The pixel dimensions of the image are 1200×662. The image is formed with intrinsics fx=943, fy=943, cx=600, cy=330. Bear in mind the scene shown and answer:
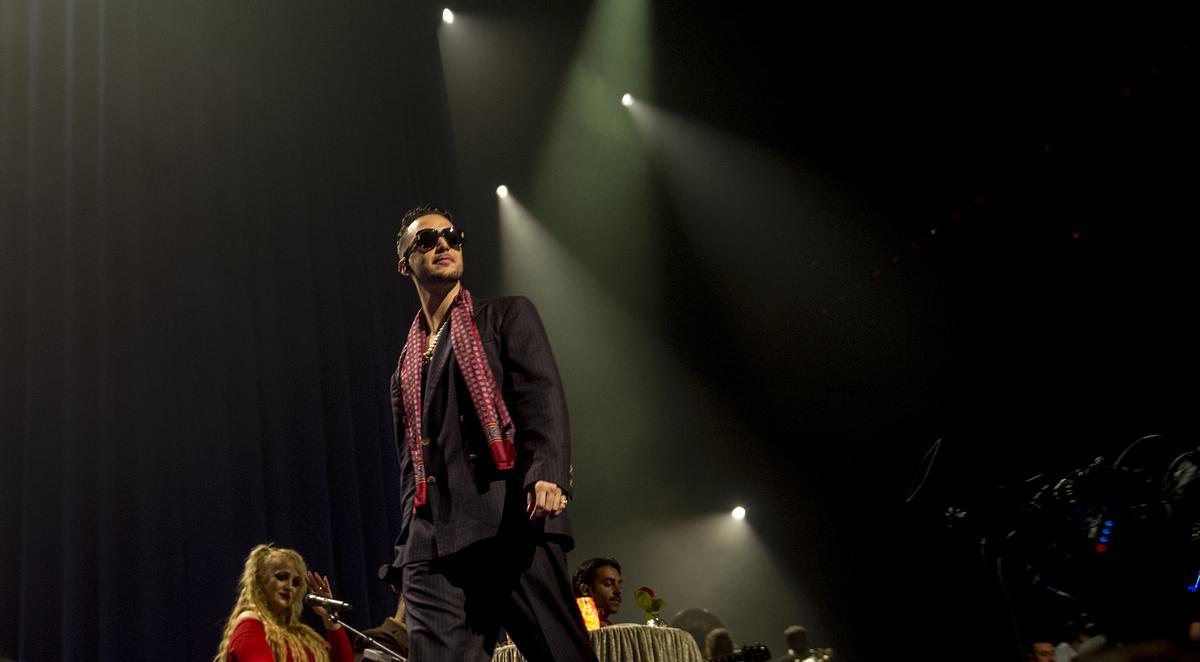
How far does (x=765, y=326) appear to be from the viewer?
32.1ft

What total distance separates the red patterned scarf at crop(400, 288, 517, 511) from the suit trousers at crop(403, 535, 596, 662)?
17 centimetres

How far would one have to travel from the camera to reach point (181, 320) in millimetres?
5254

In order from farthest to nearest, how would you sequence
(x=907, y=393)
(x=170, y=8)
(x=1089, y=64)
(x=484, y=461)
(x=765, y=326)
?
(x=765, y=326) < (x=907, y=393) < (x=1089, y=64) < (x=170, y=8) < (x=484, y=461)

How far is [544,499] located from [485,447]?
0.76 ft

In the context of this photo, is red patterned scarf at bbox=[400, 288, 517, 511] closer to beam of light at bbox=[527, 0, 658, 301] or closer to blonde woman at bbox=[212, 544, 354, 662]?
blonde woman at bbox=[212, 544, 354, 662]

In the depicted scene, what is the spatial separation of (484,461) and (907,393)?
296 inches

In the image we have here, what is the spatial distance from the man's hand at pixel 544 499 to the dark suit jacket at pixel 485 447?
2 cm

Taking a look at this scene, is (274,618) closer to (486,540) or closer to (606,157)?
(486,540)

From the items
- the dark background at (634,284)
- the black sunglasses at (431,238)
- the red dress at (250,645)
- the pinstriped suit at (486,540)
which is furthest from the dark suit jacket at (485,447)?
the dark background at (634,284)

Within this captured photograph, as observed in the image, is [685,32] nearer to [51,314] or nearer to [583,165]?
[583,165]

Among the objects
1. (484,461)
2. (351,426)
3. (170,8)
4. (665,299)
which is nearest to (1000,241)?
(665,299)

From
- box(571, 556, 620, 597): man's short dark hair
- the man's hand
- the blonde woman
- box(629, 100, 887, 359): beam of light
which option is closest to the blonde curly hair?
the blonde woman

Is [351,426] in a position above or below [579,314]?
below

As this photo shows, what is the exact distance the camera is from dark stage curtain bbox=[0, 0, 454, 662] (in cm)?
448
